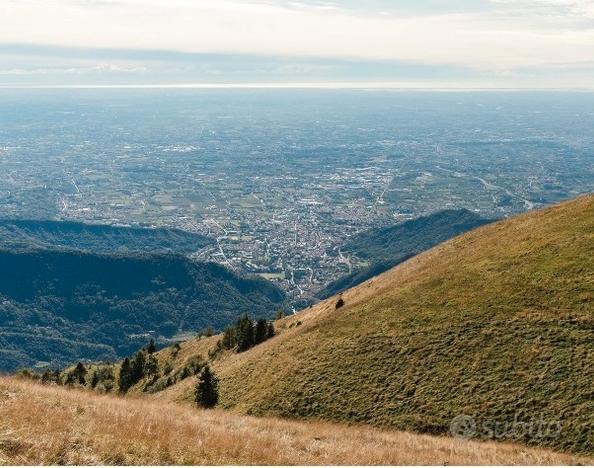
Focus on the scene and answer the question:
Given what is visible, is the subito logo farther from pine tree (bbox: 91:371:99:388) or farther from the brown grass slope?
pine tree (bbox: 91:371:99:388)

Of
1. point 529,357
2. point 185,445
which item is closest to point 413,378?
point 529,357

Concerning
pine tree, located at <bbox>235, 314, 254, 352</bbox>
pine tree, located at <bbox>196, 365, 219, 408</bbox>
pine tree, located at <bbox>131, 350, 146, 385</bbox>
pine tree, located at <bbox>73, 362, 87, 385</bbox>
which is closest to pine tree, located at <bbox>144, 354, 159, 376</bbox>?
pine tree, located at <bbox>131, 350, 146, 385</bbox>

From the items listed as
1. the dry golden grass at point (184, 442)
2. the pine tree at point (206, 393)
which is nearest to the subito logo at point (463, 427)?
the dry golden grass at point (184, 442)

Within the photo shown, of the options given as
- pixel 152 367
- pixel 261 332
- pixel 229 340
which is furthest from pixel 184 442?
pixel 152 367

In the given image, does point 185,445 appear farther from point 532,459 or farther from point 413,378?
point 413,378

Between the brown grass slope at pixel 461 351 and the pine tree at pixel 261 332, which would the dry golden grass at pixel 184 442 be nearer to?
the brown grass slope at pixel 461 351

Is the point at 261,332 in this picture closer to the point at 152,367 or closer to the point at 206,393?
the point at 152,367
